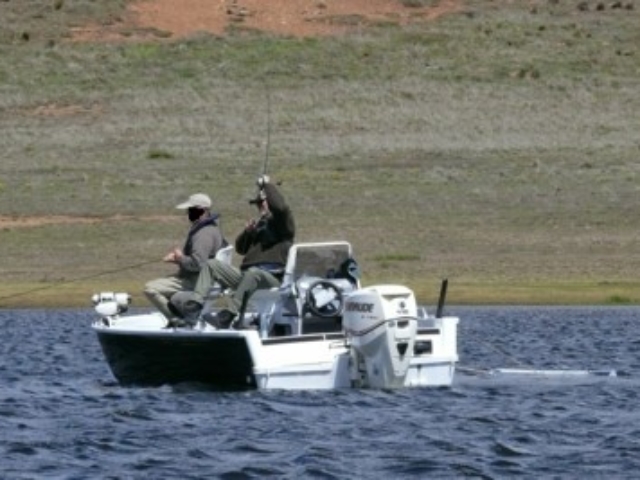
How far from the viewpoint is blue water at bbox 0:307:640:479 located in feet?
65.1

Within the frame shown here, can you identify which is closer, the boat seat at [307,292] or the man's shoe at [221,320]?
the boat seat at [307,292]

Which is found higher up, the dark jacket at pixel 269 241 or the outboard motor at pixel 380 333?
the dark jacket at pixel 269 241

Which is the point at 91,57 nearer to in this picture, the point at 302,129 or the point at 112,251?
the point at 302,129

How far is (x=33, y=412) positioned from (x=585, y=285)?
67.6 ft

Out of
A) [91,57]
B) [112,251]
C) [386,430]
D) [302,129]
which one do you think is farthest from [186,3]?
[386,430]

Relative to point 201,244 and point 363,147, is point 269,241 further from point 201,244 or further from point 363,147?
point 363,147

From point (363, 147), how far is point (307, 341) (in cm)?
3482

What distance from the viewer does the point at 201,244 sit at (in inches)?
998

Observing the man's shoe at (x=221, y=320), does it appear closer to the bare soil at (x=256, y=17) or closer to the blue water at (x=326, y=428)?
the blue water at (x=326, y=428)

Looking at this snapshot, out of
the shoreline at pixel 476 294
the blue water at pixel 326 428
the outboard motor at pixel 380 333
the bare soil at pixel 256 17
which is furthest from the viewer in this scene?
the bare soil at pixel 256 17

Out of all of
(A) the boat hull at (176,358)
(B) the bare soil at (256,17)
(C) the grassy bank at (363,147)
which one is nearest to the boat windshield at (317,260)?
(A) the boat hull at (176,358)

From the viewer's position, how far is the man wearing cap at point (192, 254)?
2533 centimetres

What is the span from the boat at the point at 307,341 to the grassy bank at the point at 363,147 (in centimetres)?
1636

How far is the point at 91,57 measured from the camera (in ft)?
235
